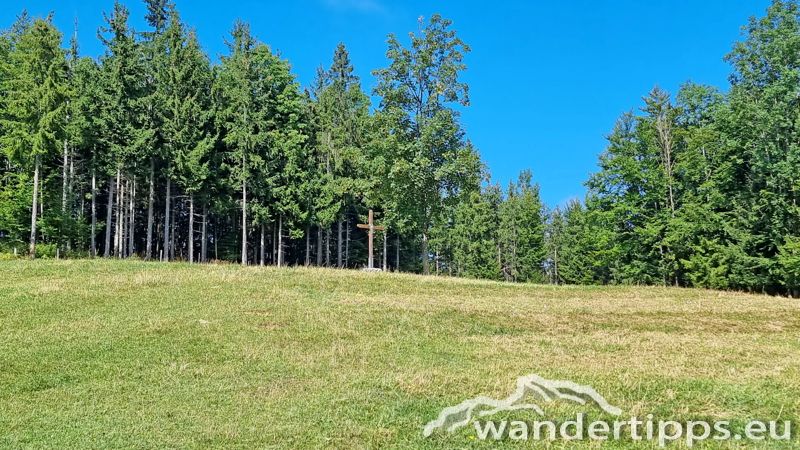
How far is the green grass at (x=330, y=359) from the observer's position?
263 inches

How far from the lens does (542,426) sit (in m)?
6.50

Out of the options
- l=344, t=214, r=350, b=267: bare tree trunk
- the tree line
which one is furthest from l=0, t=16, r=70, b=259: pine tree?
l=344, t=214, r=350, b=267: bare tree trunk

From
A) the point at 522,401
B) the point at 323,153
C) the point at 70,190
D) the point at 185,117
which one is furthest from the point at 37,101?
the point at 522,401

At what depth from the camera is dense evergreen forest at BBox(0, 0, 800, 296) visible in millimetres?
27609

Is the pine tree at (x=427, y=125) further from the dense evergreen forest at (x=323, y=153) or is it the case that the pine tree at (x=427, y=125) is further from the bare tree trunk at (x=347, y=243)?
the bare tree trunk at (x=347, y=243)

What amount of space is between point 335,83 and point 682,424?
5037cm

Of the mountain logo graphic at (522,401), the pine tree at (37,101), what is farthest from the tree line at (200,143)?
the mountain logo graphic at (522,401)

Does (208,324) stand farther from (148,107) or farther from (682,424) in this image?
(148,107)

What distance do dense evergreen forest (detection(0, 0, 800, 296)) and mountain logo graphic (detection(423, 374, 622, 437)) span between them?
20.0 meters

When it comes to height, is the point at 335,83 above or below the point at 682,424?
above

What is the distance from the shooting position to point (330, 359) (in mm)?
10297

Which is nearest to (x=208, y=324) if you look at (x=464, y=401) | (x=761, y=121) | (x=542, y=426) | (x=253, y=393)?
(x=253, y=393)

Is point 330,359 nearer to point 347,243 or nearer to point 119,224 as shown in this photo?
point 119,224

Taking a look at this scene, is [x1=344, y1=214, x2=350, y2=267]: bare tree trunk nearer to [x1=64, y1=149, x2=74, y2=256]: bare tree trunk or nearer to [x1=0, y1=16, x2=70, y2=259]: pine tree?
[x1=64, y1=149, x2=74, y2=256]: bare tree trunk
